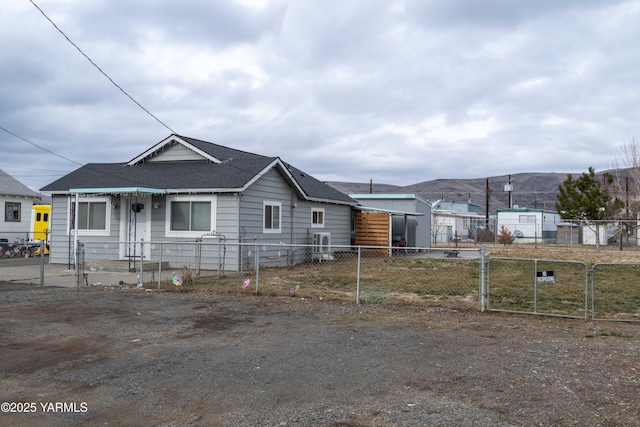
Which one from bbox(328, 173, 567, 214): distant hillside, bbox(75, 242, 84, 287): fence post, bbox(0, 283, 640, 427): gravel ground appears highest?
bbox(328, 173, 567, 214): distant hillside

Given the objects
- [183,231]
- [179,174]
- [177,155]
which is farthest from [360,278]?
[177,155]

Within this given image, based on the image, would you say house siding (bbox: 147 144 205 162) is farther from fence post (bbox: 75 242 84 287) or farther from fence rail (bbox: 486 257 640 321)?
fence rail (bbox: 486 257 640 321)

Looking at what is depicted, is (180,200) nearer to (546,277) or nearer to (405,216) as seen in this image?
(546,277)

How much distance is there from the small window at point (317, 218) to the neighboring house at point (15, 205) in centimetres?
1821

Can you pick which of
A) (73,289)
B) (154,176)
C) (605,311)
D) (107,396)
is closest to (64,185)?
(154,176)

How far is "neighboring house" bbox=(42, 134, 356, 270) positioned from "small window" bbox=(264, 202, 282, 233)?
0.04 m

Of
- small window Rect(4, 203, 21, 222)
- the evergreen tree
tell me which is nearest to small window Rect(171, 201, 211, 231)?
small window Rect(4, 203, 21, 222)

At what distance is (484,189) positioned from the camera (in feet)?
388

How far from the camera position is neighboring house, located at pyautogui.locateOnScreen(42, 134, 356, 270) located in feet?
57.0

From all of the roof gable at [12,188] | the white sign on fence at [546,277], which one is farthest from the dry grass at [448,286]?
the roof gable at [12,188]

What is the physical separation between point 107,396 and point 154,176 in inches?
575

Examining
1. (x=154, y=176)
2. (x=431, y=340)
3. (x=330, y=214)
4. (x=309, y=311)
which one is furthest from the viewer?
(x=330, y=214)

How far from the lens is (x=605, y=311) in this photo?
1051cm

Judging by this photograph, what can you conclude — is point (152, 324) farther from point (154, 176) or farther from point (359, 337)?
point (154, 176)
